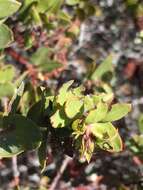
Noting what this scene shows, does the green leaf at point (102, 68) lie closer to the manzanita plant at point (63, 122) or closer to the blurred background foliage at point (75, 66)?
the blurred background foliage at point (75, 66)

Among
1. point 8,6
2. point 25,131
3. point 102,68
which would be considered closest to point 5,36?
point 8,6

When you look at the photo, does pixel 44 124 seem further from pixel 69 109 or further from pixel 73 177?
pixel 73 177

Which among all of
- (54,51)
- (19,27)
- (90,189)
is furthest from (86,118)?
(90,189)

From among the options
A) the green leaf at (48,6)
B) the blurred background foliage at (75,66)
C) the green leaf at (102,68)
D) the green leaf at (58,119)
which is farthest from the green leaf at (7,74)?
the green leaf at (58,119)

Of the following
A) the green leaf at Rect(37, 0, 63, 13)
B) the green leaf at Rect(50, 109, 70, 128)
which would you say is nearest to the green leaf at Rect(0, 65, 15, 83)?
the green leaf at Rect(37, 0, 63, 13)

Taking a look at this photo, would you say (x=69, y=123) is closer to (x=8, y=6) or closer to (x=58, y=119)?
(x=58, y=119)

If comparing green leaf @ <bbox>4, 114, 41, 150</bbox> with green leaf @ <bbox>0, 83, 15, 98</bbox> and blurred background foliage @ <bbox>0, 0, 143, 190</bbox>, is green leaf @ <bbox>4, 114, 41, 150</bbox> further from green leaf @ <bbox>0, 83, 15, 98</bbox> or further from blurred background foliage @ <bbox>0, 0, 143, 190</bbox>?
green leaf @ <bbox>0, 83, 15, 98</bbox>
